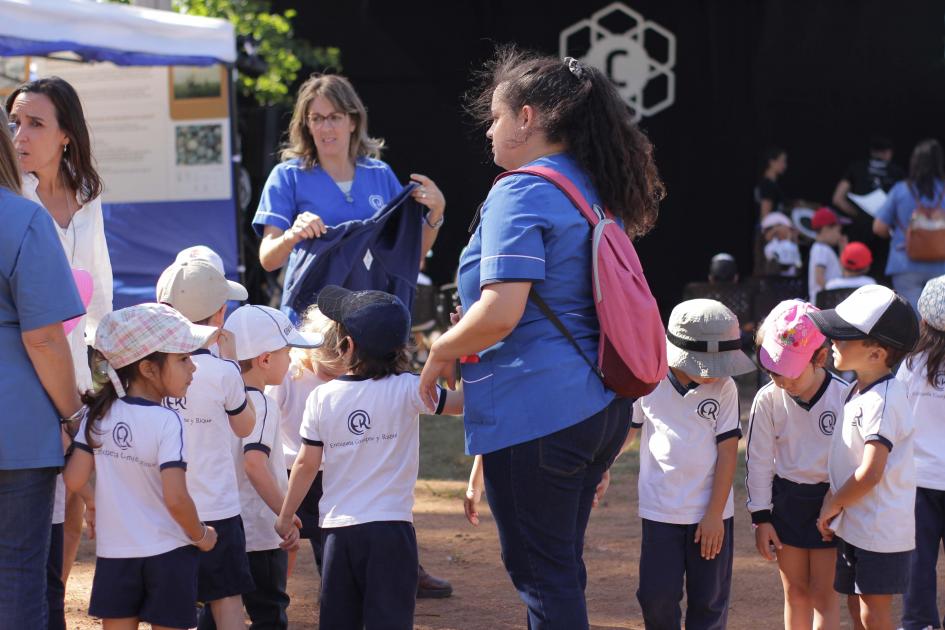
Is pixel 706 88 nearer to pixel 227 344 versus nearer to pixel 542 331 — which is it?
pixel 227 344

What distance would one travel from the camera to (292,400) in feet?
14.4

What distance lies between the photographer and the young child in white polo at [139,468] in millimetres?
3305

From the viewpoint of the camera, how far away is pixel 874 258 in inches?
487

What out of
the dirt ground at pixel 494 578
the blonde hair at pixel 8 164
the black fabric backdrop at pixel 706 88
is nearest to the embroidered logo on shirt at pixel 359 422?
the blonde hair at pixel 8 164

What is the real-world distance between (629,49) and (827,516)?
366 inches

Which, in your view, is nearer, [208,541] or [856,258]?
[208,541]

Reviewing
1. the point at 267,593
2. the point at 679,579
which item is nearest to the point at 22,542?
the point at 267,593

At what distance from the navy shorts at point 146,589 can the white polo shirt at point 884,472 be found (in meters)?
1.93

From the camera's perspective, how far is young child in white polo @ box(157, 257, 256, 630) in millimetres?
3721

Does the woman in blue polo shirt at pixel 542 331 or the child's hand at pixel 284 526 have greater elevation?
the woman in blue polo shirt at pixel 542 331

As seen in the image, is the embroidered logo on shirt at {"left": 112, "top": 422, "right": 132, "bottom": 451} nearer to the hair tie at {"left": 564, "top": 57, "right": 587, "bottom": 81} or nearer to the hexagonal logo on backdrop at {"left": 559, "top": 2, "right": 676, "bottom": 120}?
the hair tie at {"left": 564, "top": 57, "right": 587, "bottom": 81}

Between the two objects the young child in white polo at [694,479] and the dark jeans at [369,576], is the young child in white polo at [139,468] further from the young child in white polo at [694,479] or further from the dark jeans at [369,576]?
the young child in white polo at [694,479]

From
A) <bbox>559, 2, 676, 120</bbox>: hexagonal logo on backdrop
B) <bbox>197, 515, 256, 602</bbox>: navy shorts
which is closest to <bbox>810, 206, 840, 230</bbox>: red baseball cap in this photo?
<bbox>559, 2, 676, 120</bbox>: hexagonal logo on backdrop

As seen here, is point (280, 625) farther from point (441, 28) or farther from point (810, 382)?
point (441, 28)
